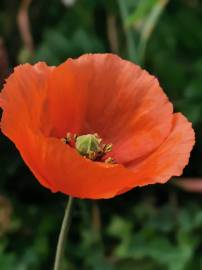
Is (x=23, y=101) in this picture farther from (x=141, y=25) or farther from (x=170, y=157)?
(x=141, y=25)

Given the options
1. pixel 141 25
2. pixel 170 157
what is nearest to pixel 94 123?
pixel 170 157

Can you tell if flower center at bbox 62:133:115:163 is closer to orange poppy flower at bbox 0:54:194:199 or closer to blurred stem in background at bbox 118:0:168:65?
orange poppy flower at bbox 0:54:194:199

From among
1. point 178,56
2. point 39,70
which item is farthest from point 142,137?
point 178,56

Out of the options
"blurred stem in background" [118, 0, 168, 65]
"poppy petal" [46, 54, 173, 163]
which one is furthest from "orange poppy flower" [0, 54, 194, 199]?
"blurred stem in background" [118, 0, 168, 65]

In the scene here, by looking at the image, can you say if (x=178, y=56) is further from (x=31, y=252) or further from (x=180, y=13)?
(x=31, y=252)

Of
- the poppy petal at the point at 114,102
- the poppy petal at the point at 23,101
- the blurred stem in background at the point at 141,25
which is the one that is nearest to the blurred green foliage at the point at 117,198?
the blurred stem in background at the point at 141,25

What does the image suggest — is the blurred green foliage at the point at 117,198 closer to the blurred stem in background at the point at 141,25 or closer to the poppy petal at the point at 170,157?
the blurred stem in background at the point at 141,25
